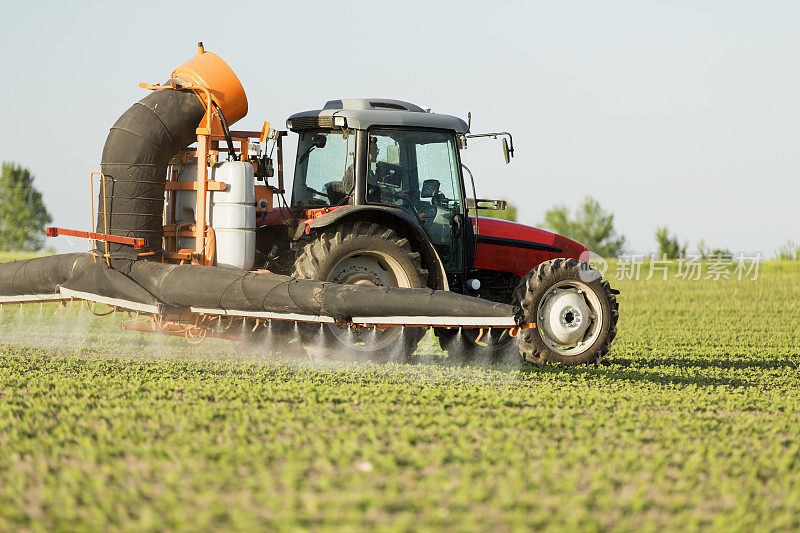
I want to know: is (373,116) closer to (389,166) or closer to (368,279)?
(389,166)

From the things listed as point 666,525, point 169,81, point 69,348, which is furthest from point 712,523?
point 69,348

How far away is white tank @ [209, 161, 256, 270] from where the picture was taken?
313 inches

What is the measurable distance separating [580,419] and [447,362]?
11.1ft

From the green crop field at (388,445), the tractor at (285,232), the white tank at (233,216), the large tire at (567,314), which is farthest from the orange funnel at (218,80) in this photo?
the large tire at (567,314)

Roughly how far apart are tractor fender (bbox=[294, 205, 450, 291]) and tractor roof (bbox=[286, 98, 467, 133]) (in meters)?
0.82

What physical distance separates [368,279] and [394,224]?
1.89ft

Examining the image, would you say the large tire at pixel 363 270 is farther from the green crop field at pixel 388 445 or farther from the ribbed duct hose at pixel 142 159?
the ribbed duct hose at pixel 142 159

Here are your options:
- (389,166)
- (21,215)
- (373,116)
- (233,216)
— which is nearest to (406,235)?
(389,166)

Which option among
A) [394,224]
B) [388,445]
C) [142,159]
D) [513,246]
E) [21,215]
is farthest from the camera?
[21,215]

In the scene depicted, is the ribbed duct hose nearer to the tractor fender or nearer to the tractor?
the tractor

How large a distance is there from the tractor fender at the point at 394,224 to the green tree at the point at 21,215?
54.8m

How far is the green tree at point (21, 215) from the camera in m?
58.7

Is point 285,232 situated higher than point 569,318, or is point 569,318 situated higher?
point 285,232

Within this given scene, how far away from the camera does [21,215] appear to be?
59.4m
